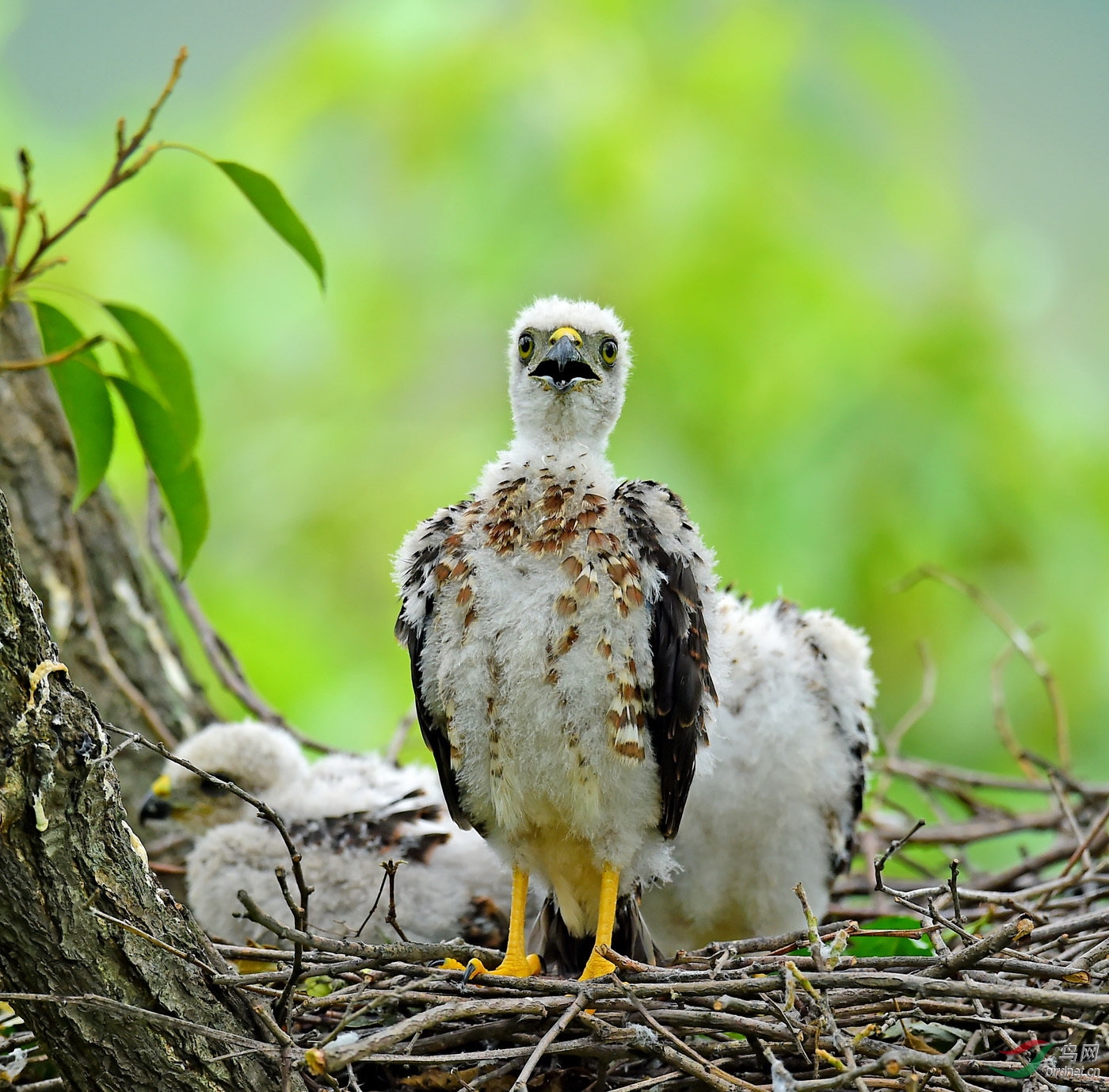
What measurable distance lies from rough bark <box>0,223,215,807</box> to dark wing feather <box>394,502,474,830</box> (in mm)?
1359

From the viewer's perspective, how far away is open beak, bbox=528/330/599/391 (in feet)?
9.23

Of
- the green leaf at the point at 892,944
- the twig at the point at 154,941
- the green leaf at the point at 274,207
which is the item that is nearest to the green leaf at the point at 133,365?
the green leaf at the point at 274,207

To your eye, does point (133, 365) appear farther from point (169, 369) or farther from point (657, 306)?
point (657, 306)

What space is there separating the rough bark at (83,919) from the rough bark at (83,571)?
1.77 m

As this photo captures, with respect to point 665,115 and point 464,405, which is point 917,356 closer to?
point 665,115

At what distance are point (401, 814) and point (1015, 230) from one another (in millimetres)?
4898

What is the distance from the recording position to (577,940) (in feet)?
9.64

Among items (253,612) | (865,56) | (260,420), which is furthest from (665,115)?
(253,612)

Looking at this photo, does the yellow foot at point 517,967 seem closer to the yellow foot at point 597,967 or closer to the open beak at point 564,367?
the yellow foot at point 597,967

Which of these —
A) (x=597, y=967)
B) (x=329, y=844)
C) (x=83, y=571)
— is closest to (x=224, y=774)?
(x=329, y=844)

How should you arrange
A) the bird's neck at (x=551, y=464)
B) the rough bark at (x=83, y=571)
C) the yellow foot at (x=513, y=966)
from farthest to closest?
the rough bark at (x=83, y=571)
the bird's neck at (x=551, y=464)
the yellow foot at (x=513, y=966)

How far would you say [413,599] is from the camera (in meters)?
2.68

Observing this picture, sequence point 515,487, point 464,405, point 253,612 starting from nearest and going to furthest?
point 515,487 < point 253,612 < point 464,405

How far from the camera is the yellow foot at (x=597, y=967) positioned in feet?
8.26
